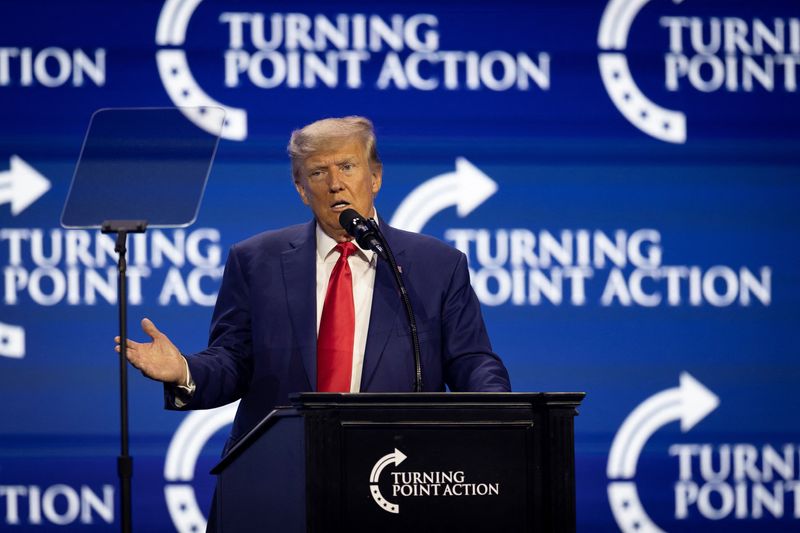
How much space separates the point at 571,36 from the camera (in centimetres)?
424

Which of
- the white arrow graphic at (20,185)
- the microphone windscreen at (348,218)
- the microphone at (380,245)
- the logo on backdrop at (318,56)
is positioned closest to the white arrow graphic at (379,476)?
the microphone at (380,245)

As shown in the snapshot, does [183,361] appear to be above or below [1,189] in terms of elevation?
below

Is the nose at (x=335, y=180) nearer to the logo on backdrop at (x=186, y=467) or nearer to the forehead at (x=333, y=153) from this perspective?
the forehead at (x=333, y=153)

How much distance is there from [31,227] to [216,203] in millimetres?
654

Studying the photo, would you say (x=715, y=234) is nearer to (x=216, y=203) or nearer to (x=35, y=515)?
(x=216, y=203)

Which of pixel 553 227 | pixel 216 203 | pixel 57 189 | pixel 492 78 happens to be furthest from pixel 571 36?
pixel 57 189

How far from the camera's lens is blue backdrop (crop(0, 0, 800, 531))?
4070 millimetres

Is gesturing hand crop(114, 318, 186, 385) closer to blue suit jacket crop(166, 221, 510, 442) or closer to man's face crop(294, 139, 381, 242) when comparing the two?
blue suit jacket crop(166, 221, 510, 442)

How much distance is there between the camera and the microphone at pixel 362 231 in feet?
8.46

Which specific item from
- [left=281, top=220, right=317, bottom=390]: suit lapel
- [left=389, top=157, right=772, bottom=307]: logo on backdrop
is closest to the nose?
[left=281, top=220, right=317, bottom=390]: suit lapel

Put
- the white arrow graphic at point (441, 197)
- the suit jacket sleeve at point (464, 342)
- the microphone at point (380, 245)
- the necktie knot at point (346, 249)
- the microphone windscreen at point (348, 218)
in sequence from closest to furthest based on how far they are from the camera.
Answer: the microphone at point (380, 245) → the microphone windscreen at point (348, 218) → the suit jacket sleeve at point (464, 342) → the necktie knot at point (346, 249) → the white arrow graphic at point (441, 197)

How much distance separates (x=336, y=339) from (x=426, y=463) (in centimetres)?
85

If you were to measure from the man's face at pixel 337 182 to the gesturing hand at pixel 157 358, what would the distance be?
0.64 metres

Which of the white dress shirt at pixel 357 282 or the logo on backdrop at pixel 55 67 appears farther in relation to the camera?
the logo on backdrop at pixel 55 67
